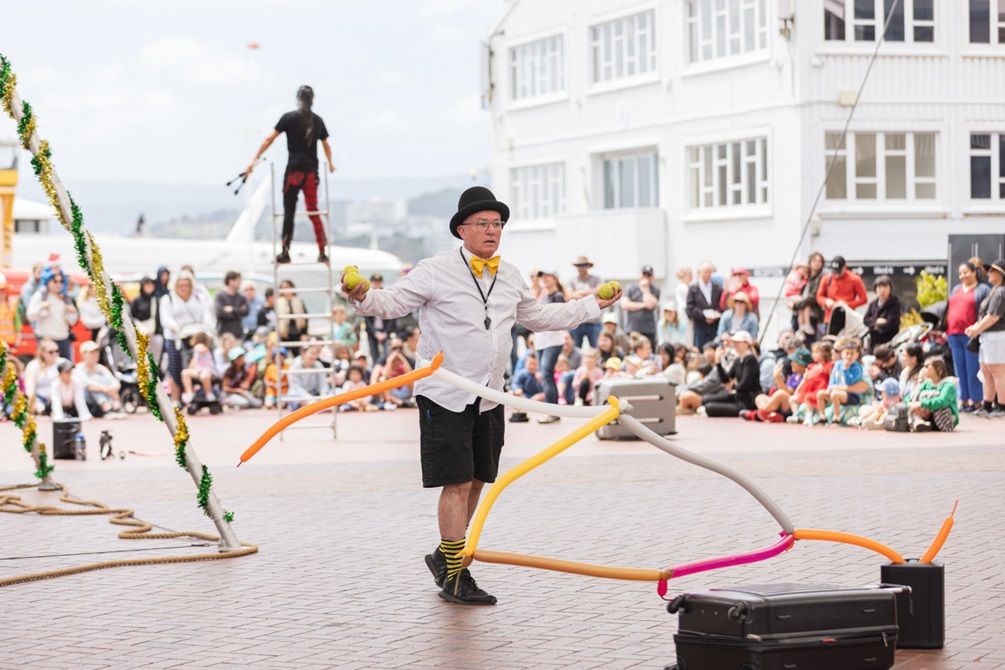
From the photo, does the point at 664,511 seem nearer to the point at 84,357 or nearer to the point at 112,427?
the point at 112,427

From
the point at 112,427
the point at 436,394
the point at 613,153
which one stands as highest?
the point at 613,153

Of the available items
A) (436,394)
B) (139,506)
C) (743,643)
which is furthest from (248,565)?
(743,643)

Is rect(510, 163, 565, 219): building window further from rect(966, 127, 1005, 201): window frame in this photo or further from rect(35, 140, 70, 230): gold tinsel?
rect(35, 140, 70, 230): gold tinsel

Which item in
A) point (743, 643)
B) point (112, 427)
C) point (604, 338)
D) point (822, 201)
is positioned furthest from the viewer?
point (822, 201)

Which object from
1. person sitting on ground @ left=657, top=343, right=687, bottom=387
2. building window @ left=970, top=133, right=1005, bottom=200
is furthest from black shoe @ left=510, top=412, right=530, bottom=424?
building window @ left=970, top=133, right=1005, bottom=200

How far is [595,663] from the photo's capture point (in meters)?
6.70

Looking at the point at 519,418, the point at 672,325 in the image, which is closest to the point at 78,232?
the point at 519,418

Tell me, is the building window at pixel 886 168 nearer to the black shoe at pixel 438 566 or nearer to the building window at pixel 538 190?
the building window at pixel 538 190

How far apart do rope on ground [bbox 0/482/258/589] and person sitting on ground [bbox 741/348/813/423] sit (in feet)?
31.5

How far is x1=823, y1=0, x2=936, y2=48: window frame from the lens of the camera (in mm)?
37406

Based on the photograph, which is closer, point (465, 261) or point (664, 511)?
point (465, 261)

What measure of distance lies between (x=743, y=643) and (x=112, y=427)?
644 inches

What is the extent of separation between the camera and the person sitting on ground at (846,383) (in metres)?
19.0

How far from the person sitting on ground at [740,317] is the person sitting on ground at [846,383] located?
3.16 m
